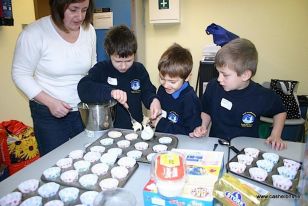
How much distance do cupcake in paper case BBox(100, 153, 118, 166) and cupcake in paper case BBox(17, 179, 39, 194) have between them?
224 millimetres

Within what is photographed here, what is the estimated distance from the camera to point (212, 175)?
77cm

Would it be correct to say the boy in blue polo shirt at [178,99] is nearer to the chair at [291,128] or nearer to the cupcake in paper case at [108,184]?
the cupcake in paper case at [108,184]

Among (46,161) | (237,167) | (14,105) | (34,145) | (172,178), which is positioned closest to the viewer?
(172,178)

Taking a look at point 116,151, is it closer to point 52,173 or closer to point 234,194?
point 52,173

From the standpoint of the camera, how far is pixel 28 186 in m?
0.80

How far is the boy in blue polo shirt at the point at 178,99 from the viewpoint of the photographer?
1318mm

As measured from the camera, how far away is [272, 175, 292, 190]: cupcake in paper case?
785mm

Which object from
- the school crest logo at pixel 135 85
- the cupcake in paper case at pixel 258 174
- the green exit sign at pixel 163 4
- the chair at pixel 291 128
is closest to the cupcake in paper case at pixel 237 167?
the cupcake in paper case at pixel 258 174

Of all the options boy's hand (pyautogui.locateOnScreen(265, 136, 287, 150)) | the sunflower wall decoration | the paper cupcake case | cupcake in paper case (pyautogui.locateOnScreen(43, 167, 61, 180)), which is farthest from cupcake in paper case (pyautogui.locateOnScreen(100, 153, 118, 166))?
the sunflower wall decoration

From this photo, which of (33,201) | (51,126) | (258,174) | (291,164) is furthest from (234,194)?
(51,126)

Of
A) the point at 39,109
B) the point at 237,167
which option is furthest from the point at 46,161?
the point at 237,167

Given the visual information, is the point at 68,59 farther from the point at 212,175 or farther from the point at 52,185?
the point at 212,175

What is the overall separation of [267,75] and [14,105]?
2575 mm

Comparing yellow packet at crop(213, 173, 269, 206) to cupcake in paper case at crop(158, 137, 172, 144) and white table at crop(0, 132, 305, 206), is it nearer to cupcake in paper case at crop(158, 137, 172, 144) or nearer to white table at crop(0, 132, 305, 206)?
white table at crop(0, 132, 305, 206)
